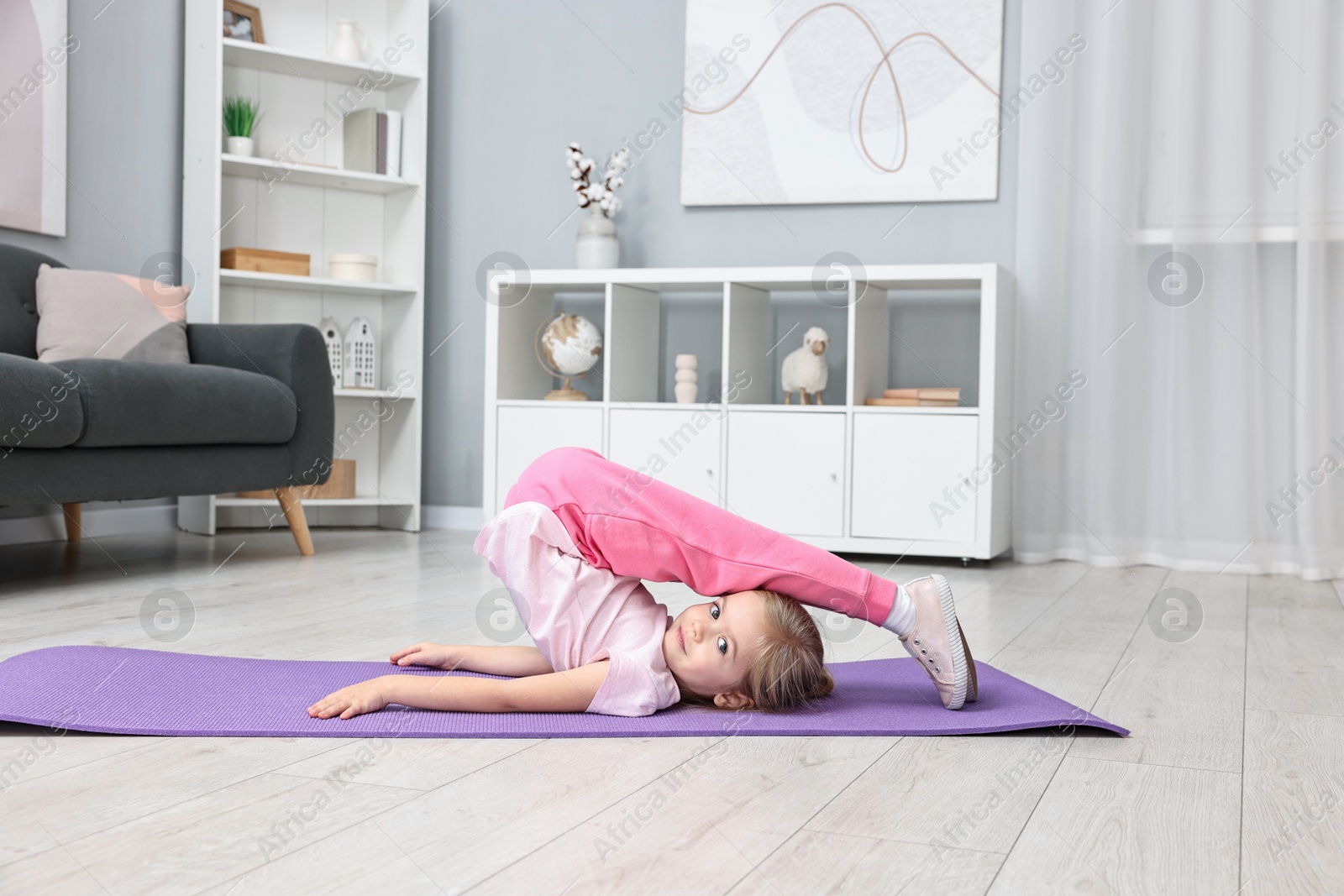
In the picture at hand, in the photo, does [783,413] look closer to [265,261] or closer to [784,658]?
[265,261]

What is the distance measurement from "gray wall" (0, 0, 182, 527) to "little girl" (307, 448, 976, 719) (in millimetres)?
2200

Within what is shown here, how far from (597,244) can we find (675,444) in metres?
0.68

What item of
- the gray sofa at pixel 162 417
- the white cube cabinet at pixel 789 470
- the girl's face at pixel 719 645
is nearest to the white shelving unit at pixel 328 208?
the gray sofa at pixel 162 417

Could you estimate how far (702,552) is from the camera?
137 centimetres

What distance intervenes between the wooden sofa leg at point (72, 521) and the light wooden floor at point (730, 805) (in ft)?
4.57

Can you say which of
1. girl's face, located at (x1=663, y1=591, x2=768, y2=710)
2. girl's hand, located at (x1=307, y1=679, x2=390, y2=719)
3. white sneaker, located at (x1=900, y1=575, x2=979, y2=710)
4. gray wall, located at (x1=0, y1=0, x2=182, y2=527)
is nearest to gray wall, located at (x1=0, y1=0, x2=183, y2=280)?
gray wall, located at (x1=0, y1=0, x2=182, y2=527)

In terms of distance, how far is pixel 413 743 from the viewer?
4.08ft

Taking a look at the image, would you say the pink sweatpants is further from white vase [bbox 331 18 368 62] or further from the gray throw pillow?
white vase [bbox 331 18 368 62]

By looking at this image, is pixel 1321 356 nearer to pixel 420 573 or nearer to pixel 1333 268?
pixel 1333 268

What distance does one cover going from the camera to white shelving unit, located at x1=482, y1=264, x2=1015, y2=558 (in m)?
2.89

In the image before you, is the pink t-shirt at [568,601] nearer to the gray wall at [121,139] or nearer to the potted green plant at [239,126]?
the gray wall at [121,139]

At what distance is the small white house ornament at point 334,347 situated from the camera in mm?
3564

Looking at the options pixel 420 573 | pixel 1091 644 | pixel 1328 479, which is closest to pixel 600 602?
Result: pixel 1091 644

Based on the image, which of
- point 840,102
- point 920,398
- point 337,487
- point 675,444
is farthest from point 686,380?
point 337,487
